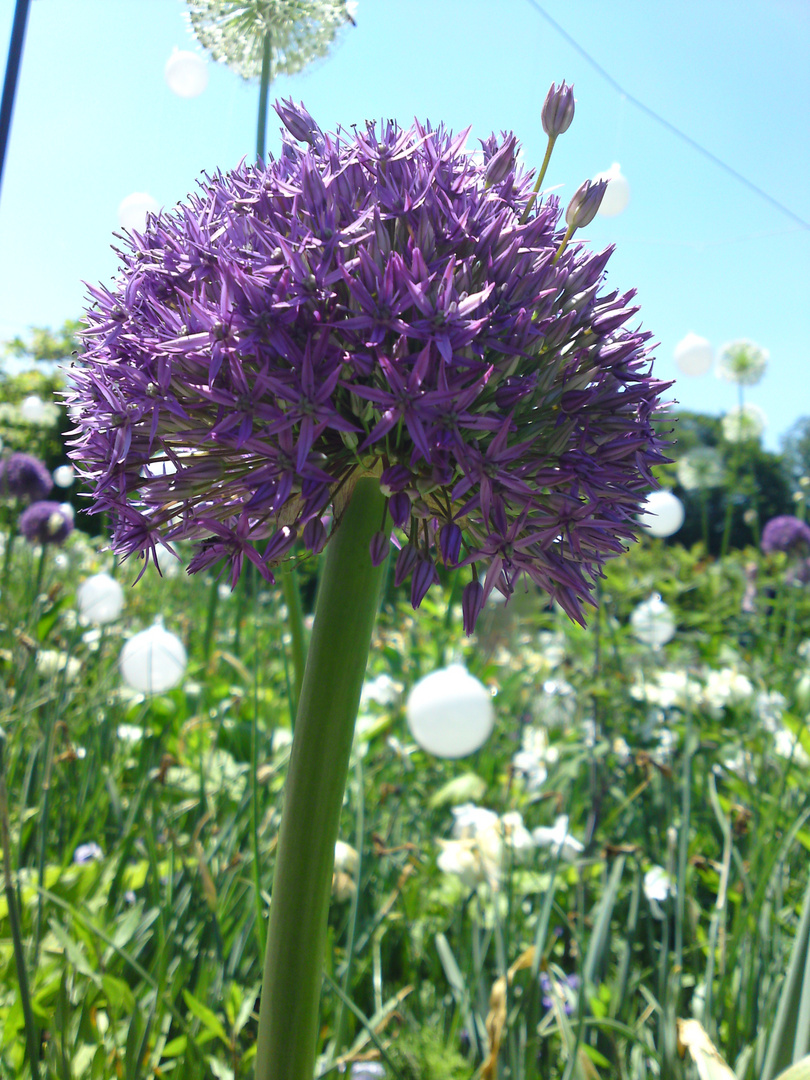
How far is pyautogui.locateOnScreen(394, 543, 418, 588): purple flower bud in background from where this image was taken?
1012mm

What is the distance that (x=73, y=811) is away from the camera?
7.95ft

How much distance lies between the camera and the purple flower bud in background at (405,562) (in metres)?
1.01

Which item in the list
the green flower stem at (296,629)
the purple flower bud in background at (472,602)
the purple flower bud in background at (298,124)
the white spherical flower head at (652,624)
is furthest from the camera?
the white spherical flower head at (652,624)

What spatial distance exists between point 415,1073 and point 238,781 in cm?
165

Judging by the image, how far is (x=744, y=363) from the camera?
22.7 ft

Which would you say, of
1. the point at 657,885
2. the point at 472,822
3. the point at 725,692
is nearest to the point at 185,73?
the point at 472,822

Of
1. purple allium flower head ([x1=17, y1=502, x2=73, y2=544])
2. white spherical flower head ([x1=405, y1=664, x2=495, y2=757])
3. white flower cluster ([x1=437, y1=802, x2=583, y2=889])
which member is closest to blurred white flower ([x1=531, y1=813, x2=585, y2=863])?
white flower cluster ([x1=437, y1=802, x2=583, y2=889])

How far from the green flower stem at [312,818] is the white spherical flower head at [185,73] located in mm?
1667

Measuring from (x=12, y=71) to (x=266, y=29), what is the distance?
107 cm

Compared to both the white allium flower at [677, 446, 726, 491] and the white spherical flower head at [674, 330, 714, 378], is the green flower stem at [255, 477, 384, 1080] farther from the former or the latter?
the white allium flower at [677, 446, 726, 491]

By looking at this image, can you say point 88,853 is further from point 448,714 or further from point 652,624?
point 652,624

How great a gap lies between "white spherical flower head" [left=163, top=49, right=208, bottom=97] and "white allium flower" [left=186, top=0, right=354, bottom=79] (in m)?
0.10

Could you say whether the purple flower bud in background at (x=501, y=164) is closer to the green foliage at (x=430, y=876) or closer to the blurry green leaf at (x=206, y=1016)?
the green foliage at (x=430, y=876)

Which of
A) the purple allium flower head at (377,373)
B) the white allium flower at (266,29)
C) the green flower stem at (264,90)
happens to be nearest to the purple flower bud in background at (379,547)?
the purple allium flower head at (377,373)
